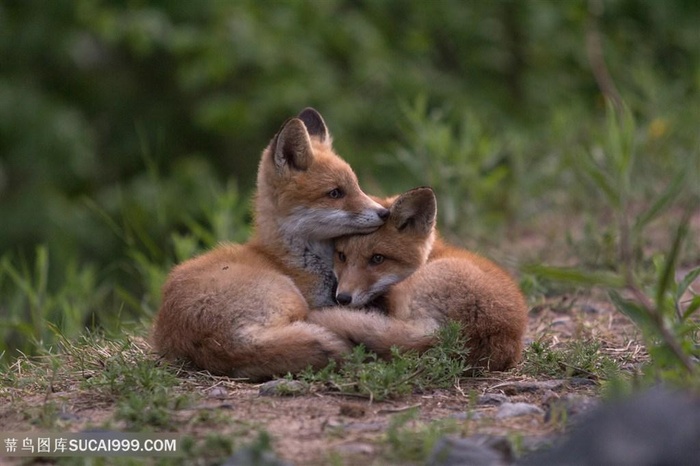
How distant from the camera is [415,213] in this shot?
554 centimetres

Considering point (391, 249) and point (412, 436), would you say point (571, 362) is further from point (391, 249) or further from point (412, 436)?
point (412, 436)

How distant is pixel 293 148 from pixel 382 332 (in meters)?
1.56

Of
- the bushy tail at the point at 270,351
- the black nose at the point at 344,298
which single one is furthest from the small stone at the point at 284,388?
the black nose at the point at 344,298

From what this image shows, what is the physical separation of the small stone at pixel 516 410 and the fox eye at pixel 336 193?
77.2 inches

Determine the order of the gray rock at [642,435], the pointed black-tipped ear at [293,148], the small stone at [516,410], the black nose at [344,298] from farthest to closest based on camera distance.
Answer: the pointed black-tipped ear at [293,148] < the black nose at [344,298] < the small stone at [516,410] < the gray rock at [642,435]

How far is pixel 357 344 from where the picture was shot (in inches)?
188

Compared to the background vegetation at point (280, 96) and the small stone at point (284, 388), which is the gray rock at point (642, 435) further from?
the background vegetation at point (280, 96)

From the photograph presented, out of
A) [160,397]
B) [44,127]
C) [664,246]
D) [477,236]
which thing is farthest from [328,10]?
[160,397]

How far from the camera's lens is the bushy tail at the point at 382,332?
4.75 meters

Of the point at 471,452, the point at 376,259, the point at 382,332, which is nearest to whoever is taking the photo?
the point at 471,452

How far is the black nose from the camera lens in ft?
17.3

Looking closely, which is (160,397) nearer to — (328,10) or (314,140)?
(314,140)

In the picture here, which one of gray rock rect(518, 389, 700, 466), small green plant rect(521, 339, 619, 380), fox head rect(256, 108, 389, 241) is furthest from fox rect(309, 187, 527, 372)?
gray rock rect(518, 389, 700, 466)

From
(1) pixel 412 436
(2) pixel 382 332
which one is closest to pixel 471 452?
(1) pixel 412 436
